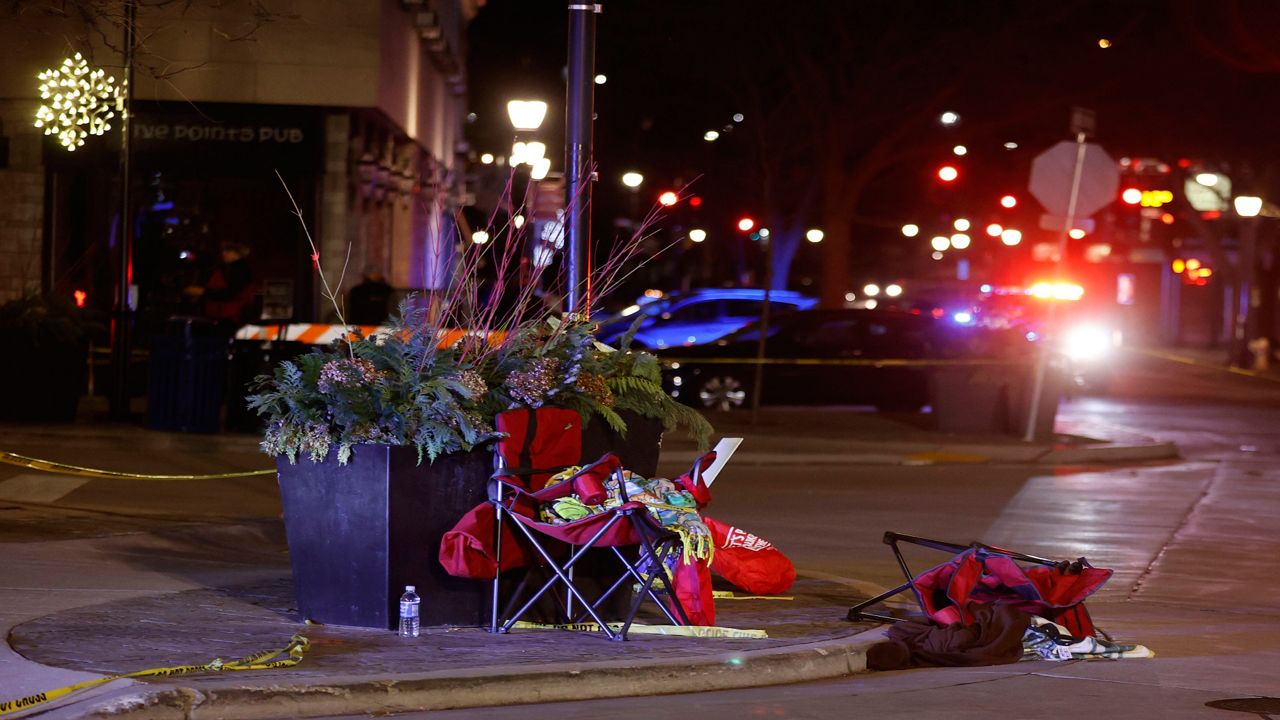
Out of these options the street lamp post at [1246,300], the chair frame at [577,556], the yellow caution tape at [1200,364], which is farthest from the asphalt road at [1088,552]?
the street lamp post at [1246,300]

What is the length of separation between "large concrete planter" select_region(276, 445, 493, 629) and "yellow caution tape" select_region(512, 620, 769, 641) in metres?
0.28

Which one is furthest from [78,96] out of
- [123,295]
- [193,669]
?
[193,669]

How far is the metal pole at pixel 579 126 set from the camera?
1105cm

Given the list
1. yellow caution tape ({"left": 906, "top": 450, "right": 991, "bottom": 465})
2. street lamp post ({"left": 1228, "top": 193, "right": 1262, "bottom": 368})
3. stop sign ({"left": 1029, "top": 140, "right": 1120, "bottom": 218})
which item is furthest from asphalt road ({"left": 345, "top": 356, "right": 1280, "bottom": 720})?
street lamp post ({"left": 1228, "top": 193, "right": 1262, "bottom": 368})

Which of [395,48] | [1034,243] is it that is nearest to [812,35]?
[395,48]

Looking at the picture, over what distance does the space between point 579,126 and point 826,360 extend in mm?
12988

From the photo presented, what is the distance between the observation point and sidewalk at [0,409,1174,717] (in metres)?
6.99

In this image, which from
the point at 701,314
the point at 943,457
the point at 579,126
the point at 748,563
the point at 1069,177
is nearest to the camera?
the point at 748,563

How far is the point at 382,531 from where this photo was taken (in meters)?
8.21

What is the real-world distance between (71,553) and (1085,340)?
3180 cm

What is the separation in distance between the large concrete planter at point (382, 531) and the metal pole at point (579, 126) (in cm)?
280

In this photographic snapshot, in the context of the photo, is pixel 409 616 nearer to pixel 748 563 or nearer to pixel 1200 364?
pixel 748 563

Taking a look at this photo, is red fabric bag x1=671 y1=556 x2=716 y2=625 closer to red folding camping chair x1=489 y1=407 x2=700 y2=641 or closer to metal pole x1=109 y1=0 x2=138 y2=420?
red folding camping chair x1=489 y1=407 x2=700 y2=641

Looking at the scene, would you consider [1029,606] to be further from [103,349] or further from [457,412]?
[103,349]
